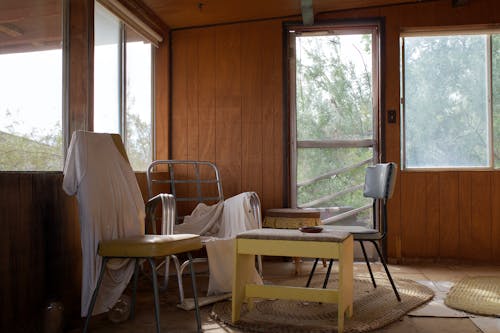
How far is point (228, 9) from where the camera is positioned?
A: 14.7ft

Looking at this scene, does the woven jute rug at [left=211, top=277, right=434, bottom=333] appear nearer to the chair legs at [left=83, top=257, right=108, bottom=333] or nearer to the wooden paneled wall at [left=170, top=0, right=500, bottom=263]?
the chair legs at [left=83, top=257, right=108, bottom=333]

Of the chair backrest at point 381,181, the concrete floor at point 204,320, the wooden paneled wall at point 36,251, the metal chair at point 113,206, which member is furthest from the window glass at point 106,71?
the chair backrest at point 381,181

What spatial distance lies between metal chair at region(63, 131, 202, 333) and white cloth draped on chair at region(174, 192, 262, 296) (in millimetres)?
548

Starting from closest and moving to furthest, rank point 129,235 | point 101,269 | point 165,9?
1. point 101,269
2. point 129,235
3. point 165,9

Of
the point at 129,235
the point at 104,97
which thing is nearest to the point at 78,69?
the point at 104,97

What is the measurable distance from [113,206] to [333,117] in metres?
2.64

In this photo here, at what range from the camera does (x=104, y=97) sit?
12.2 ft

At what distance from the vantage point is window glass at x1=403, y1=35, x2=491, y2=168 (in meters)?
4.79

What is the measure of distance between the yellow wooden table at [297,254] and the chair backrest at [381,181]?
0.60m

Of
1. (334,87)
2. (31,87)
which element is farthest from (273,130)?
(31,87)

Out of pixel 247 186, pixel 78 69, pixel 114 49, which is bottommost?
pixel 247 186

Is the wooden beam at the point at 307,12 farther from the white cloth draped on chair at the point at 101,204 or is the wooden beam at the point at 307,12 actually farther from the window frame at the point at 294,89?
the white cloth draped on chair at the point at 101,204

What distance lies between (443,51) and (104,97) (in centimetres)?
301

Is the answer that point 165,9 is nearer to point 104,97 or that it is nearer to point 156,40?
point 156,40
